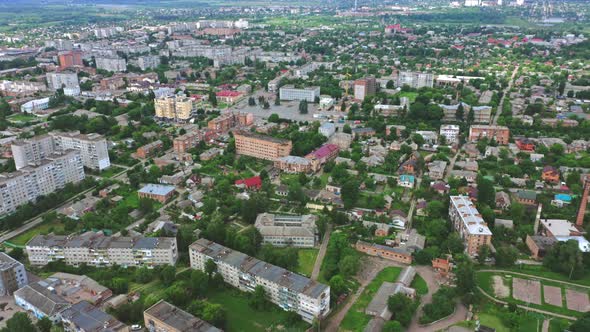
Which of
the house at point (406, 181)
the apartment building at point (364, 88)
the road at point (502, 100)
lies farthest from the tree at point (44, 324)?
the apartment building at point (364, 88)

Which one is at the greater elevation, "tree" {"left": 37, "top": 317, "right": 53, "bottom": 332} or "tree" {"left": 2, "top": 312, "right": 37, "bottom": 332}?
"tree" {"left": 2, "top": 312, "right": 37, "bottom": 332}

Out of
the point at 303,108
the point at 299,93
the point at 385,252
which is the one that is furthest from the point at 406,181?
the point at 299,93

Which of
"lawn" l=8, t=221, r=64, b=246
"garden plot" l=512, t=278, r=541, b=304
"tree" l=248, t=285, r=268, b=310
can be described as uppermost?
"tree" l=248, t=285, r=268, b=310

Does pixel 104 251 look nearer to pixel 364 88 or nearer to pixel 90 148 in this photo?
pixel 90 148

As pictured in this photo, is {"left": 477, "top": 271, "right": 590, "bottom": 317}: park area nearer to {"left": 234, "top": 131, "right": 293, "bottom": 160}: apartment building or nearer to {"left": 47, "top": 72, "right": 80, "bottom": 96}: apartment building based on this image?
{"left": 234, "top": 131, "right": 293, "bottom": 160}: apartment building

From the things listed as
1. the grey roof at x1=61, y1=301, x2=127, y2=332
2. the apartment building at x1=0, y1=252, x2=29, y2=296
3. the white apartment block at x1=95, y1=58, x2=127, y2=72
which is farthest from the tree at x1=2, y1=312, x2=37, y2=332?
the white apartment block at x1=95, y1=58, x2=127, y2=72

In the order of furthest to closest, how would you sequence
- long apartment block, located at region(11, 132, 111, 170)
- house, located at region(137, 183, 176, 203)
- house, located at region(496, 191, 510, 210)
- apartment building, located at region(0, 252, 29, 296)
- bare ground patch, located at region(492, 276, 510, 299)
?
long apartment block, located at region(11, 132, 111, 170)
house, located at region(137, 183, 176, 203)
house, located at region(496, 191, 510, 210)
apartment building, located at region(0, 252, 29, 296)
bare ground patch, located at region(492, 276, 510, 299)

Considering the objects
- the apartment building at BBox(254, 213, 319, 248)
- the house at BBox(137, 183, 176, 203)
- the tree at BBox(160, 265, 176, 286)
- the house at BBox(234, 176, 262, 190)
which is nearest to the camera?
the tree at BBox(160, 265, 176, 286)
